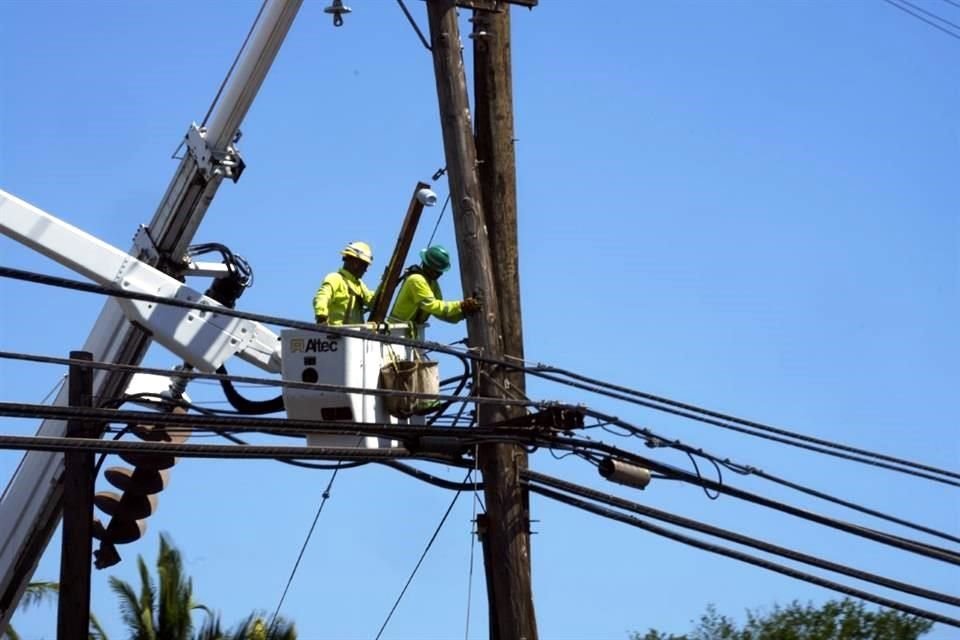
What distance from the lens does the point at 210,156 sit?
1571 centimetres

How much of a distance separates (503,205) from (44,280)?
4.08 meters

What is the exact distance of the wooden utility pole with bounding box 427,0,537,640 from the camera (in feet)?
41.2

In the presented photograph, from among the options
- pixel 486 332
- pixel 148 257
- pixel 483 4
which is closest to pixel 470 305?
pixel 486 332

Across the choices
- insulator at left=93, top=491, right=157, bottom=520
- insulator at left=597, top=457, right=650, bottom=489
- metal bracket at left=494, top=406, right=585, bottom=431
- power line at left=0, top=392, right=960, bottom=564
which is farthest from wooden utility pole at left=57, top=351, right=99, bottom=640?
insulator at left=597, top=457, right=650, bottom=489

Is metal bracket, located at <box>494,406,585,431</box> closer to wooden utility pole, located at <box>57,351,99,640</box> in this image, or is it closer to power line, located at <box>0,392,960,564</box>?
power line, located at <box>0,392,960,564</box>

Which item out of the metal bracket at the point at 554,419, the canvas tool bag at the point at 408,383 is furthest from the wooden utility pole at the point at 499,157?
the canvas tool bag at the point at 408,383

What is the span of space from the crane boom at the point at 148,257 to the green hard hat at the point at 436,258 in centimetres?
256

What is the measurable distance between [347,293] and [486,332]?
171 cm

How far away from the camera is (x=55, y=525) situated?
51.0ft

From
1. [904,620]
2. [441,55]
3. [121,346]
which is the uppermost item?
[904,620]

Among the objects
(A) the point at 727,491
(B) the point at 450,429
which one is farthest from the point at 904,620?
(B) the point at 450,429

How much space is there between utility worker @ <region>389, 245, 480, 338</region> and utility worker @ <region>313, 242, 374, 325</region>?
377 mm

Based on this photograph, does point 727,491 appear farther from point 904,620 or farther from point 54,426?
point 904,620

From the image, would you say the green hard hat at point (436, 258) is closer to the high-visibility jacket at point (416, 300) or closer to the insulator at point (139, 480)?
the high-visibility jacket at point (416, 300)
